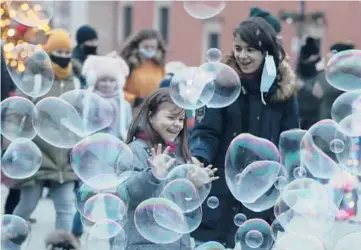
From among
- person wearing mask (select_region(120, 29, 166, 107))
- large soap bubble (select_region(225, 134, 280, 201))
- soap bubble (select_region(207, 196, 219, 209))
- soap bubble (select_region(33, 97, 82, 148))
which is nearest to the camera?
large soap bubble (select_region(225, 134, 280, 201))

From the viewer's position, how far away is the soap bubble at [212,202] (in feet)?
14.3

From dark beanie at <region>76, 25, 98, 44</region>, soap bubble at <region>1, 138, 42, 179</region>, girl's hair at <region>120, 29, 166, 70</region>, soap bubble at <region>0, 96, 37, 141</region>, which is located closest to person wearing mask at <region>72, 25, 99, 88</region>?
dark beanie at <region>76, 25, 98, 44</region>

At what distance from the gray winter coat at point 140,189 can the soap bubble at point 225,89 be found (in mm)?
655

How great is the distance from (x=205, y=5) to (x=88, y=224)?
161cm

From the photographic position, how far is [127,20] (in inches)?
1275

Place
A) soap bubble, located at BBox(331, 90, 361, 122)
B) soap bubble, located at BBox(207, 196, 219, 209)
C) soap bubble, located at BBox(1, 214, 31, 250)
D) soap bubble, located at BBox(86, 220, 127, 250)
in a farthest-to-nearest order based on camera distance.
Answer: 1. soap bubble, located at BBox(331, 90, 361, 122)
2. soap bubble, located at BBox(1, 214, 31, 250)
3. soap bubble, located at BBox(207, 196, 219, 209)
4. soap bubble, located at BBox(86, 220, 127, 250)

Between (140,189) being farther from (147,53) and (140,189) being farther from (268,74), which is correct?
(147,53)

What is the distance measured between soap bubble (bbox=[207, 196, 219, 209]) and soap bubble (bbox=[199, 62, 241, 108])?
1.37 feet

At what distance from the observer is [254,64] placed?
14.5 feet

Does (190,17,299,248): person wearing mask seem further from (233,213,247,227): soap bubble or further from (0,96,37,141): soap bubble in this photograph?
(0,96,37,141): soap bubble

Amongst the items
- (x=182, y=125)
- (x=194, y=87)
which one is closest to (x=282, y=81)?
(x=194, y=87)

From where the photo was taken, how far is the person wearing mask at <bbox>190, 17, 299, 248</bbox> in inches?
172

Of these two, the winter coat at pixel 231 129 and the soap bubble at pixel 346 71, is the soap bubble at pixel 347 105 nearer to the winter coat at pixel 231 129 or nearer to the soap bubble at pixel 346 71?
the soap bubble at pixel 346 71

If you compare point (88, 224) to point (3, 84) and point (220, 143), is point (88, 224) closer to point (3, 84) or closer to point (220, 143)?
point (220, 143)
